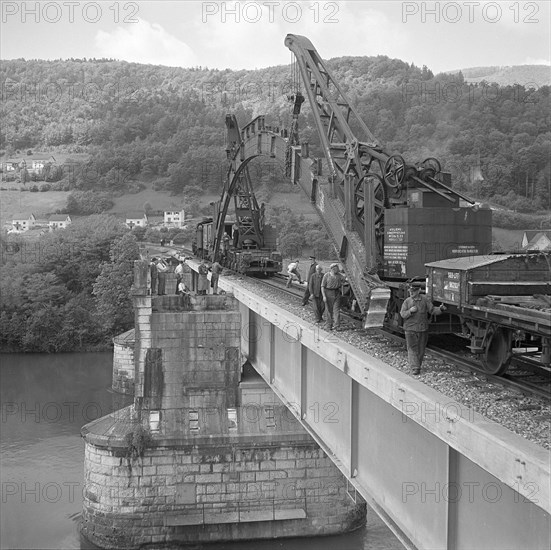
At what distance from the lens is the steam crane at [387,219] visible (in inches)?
468

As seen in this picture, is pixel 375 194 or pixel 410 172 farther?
pixel 375 194

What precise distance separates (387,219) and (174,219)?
3941 inches

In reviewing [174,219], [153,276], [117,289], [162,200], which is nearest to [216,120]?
[162,200]

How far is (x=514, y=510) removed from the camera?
5.96 m

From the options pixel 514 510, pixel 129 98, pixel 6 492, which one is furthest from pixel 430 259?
pixel 129 98

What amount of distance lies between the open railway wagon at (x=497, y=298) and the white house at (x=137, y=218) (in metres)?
99.0

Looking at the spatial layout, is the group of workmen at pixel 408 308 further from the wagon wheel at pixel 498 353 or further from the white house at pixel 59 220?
the white house at pixel 59 220

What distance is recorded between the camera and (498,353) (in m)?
8.25

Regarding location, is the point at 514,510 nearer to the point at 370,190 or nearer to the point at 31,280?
the point at 370,190

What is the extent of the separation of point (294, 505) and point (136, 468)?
16.8ft

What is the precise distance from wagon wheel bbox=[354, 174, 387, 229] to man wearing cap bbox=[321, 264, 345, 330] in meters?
1.75

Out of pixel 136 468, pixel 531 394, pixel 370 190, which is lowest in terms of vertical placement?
pixel 136 468

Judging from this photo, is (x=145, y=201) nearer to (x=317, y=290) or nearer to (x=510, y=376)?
(x=317, y=290)

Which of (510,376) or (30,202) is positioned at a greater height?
(30,202)
